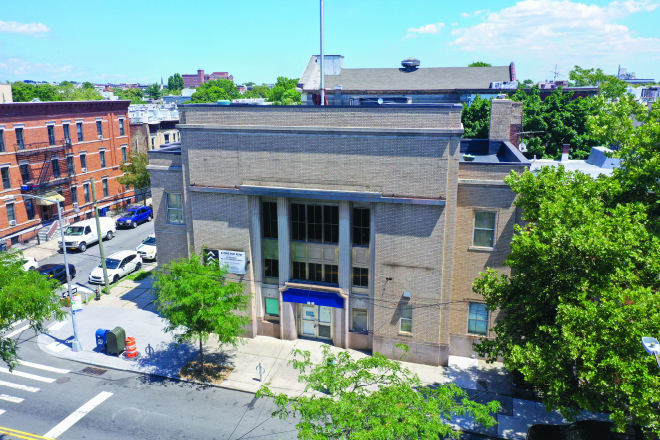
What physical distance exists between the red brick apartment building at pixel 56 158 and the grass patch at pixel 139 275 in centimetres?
1171

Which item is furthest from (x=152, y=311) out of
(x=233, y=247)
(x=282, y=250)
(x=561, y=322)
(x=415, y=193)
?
(x=561, y=322)

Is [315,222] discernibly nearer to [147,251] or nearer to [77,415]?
[77,415]

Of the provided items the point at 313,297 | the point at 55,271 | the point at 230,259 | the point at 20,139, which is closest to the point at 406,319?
the point at 313,297

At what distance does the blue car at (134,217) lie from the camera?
47.4 metres

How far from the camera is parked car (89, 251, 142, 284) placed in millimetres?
33281

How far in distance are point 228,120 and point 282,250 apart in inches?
274

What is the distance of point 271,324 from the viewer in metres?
26.0

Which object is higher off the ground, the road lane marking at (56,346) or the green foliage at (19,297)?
the green foliage at (19,297)

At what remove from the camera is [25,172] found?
43.2 meters

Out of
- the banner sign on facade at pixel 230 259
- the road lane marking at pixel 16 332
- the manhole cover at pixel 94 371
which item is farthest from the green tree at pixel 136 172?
the manhole cover at pixel 94 371

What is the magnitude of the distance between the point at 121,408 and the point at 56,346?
7834mm

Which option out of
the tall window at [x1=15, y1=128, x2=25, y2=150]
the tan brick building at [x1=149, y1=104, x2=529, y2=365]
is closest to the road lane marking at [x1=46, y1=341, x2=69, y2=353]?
the tan brick building at [x1=149, y1=104, x2=529, y2=365]

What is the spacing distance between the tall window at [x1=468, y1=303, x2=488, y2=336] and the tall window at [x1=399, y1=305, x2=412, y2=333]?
2.99 m

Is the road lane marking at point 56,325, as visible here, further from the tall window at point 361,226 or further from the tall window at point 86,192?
the tall window at point 86,192
